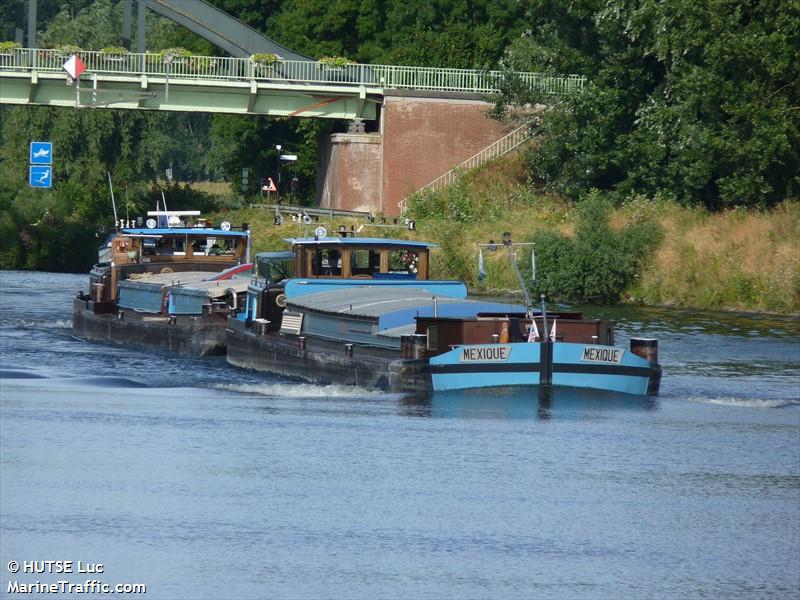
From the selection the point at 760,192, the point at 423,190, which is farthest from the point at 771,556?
the point at 423,190

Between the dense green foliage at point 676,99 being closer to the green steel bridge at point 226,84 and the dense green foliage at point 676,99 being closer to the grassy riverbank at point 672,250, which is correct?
the grassy riverbank at point 672,250

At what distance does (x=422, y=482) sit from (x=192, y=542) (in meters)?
4.12

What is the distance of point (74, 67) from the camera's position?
6544 cm

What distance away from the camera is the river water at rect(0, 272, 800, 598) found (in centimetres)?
1658

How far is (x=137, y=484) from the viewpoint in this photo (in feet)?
66.5

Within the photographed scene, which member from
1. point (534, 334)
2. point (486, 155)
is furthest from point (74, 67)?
point (534, 334)

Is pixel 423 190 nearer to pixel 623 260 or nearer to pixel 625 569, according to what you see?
pixel 623 260

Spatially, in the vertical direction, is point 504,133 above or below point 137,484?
above

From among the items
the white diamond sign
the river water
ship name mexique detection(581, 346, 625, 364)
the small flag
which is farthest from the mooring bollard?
the white diamond sign

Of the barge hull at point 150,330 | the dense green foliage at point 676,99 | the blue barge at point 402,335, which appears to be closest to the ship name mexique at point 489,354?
the blue barge at point 402,335

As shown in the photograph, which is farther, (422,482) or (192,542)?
(422,482)

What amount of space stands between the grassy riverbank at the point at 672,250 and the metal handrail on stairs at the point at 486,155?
766 centimetres

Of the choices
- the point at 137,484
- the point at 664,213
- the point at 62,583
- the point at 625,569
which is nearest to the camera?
the point at 62,583

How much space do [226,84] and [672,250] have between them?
24.7 metres
